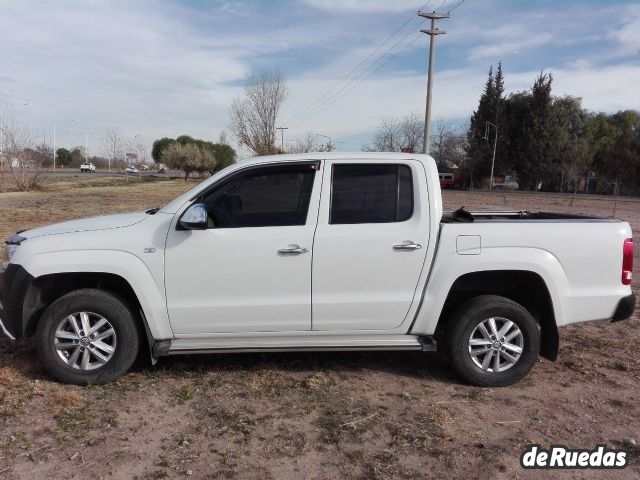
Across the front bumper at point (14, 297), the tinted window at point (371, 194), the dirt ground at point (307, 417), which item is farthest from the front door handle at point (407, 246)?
the front bumper at point (14, 297)

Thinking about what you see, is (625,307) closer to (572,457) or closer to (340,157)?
(572,457)

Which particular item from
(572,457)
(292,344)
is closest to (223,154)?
(292,344)

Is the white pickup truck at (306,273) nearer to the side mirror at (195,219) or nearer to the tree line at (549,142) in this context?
the side mirror at (195,219)

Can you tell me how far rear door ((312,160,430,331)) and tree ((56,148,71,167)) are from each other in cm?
12033

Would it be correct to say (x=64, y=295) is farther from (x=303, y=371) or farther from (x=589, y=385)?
(x=589, y=385)

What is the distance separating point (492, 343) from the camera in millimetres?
4410

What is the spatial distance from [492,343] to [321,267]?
1549 millimetres

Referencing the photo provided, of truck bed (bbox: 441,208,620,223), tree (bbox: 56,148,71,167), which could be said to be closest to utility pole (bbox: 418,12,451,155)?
truck bed (bbox: 441,208,620,223)

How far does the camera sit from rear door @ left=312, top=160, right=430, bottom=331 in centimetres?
427

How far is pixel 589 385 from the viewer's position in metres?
4.50

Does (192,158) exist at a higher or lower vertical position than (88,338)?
higher

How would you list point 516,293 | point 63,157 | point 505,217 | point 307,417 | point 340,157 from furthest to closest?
1. point 63,157
2. point 505,217
3. point 516,293
4. point 340,157
5. point 307,417

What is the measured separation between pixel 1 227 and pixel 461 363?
1323 centimetres

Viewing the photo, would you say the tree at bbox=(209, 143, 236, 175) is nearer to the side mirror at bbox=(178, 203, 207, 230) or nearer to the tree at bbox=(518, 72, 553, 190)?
the tree at bbox=(518, 72, 553, 190)
